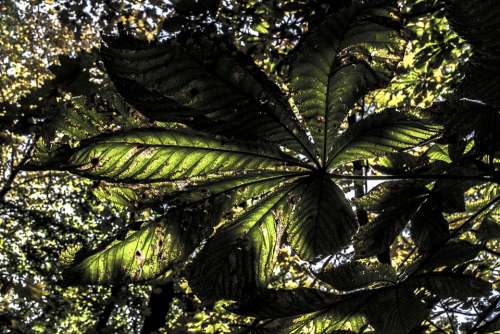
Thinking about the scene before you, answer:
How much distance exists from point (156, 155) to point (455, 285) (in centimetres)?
78

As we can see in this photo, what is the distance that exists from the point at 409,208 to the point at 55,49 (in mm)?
10143

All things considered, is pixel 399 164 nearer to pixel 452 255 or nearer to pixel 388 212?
pixel 388 212

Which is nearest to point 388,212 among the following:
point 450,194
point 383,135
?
point 450,194

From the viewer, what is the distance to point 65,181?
34.3ft

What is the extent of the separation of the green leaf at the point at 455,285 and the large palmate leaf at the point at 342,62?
425mm

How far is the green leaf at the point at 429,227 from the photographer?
4.14 feet

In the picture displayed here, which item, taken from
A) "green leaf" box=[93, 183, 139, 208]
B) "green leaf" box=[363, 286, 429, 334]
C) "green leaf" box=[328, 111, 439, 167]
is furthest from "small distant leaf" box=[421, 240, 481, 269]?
"green leaf" box=[93, 183, 139, 208]

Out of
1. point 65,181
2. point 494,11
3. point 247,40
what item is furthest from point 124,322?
point 494,11

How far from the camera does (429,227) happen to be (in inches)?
50.6

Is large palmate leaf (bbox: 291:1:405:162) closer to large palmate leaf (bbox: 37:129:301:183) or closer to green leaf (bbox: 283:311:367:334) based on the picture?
large palmate leaf (bbox: 37:129:301:183)

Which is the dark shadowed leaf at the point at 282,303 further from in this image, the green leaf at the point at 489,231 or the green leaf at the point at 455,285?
the green leaf at the point at 489,231

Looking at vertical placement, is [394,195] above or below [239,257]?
above

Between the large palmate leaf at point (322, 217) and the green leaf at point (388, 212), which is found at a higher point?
the green leaf at point (388, 212)

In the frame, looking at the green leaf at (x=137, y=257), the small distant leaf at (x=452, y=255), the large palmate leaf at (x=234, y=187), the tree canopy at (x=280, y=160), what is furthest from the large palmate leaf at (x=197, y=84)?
the small distant leaf at (x=452, y=255)
